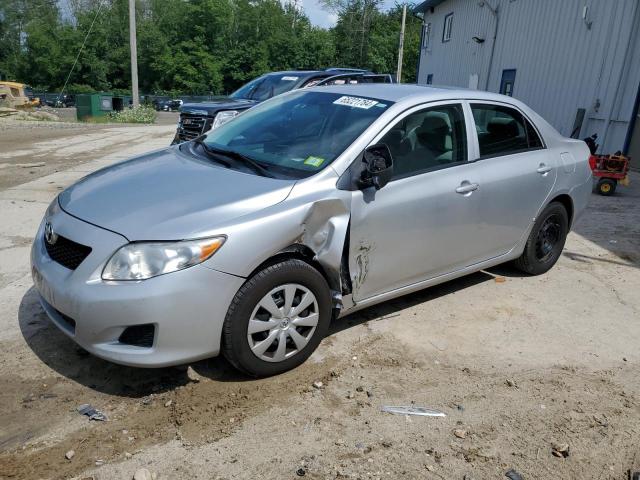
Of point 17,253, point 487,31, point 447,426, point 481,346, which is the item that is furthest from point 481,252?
point 487,31

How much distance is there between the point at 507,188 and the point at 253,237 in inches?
92.8

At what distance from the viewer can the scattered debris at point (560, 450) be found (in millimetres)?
2797

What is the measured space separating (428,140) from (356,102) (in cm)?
Answer: 59

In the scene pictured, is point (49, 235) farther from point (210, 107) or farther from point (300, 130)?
point (210, 107)

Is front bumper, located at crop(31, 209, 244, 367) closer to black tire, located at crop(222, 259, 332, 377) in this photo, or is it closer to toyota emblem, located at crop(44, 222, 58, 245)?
black tire, located at crop(222, 259, 332, 377)

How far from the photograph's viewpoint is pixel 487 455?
2.77m

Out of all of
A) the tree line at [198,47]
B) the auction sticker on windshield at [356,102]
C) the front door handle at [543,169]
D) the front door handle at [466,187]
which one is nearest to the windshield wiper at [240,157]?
the auction sticker on windshield at [356,102]

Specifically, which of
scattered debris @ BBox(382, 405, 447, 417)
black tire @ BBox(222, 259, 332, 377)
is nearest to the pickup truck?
black tire @ BBox(222, 259, 332, 377)

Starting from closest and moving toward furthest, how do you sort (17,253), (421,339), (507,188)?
(421,339)
(507,188)
(17,253)

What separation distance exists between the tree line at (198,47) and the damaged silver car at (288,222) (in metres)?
58.6

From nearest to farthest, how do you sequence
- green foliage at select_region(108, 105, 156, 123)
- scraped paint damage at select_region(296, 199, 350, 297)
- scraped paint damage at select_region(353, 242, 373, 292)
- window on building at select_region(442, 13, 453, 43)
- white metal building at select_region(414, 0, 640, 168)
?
scraped paint damage at select_region(296, 199, 350, 297) < scraped paint damage at select_region(353, 242, 373, 292) < white metal building at select_region(414, 0, 640, 168) < window on building at select_region(442, 13, 453, 43) < green foliage at select_region(108, 105, 156, 123)

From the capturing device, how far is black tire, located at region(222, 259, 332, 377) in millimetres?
2996

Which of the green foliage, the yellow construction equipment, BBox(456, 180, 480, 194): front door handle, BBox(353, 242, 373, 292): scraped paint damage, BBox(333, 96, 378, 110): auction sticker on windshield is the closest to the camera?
BBox(353, 242, 373, 292): scraped paint damage

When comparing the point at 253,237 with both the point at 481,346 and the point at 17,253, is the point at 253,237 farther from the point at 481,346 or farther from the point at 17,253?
the point at 17,253
